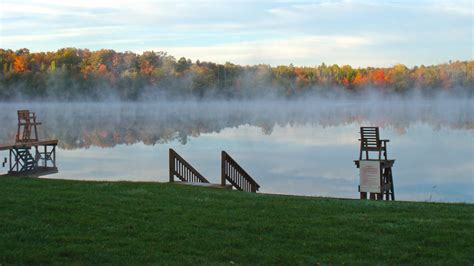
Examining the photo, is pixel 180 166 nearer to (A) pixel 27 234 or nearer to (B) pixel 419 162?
(A) pixel 27 234

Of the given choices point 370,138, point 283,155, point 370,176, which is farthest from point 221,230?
point 283,155

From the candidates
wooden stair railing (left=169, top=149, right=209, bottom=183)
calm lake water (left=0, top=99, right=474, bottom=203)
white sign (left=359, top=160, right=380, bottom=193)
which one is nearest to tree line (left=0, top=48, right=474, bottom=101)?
calm lake water (left=0, top=99, right=474, bottom=203)

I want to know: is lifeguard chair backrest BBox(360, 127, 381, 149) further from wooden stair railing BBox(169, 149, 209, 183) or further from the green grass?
the green grass

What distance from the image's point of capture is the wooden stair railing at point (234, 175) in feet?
57.9

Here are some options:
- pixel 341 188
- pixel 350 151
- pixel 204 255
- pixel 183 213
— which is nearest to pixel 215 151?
pixel 350 151

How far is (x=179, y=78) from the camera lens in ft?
426

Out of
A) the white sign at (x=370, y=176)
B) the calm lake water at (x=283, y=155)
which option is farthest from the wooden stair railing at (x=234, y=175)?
the calm lake water at (x=283, y=155)

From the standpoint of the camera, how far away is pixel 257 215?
1110 centimetres

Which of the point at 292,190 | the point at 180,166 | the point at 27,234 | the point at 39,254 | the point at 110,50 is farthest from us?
the point at 110,50

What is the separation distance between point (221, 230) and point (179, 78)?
398 ft

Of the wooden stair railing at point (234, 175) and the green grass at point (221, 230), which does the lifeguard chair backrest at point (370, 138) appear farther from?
the green grass at point (221, 230)

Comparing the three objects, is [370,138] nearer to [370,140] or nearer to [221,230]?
[370,140]

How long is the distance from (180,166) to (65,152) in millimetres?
20989

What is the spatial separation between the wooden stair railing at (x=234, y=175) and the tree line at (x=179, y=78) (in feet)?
305
